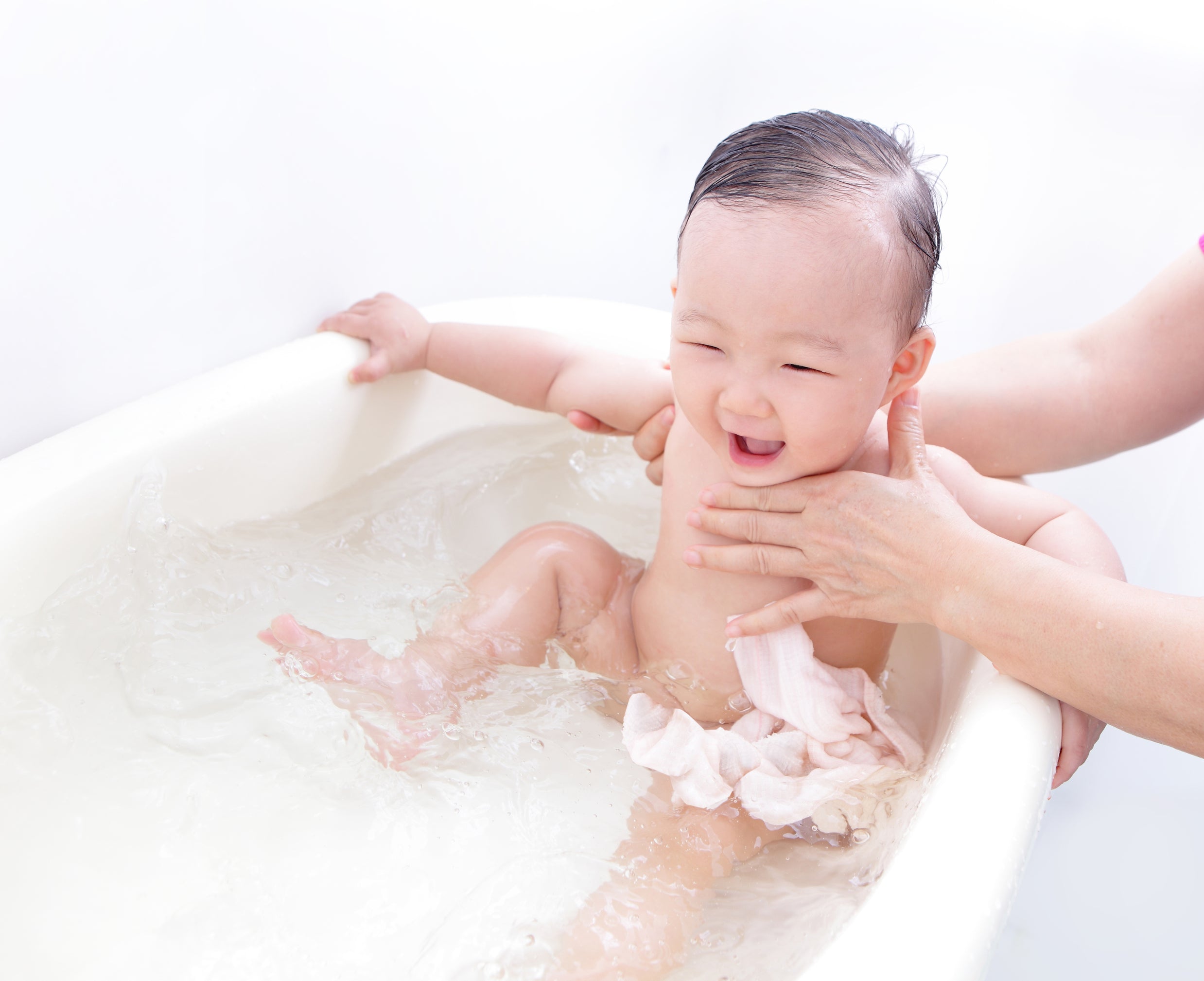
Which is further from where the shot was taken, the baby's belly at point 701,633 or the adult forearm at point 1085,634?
the baby's belly at point 701,633

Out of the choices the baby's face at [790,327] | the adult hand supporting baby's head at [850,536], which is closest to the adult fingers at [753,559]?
the adult hand supporting baby's head at [850,536]

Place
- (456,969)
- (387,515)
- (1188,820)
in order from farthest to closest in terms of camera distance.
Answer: (1188,820) < (387,515) < (456,969)

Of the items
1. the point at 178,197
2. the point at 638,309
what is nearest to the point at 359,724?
the point at 178,197

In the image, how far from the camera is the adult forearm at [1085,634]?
0.80 m

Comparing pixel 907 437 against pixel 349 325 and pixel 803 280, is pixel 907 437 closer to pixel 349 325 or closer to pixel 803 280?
pixel 803 280

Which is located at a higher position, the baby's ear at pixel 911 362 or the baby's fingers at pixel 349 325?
the baby's ear at pixel 911 362

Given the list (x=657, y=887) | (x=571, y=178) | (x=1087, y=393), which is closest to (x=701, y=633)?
(x=657, y=887)

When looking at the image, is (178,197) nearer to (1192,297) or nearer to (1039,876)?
(1192,297)

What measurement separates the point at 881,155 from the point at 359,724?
73 centimetres

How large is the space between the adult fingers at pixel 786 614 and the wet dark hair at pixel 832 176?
0.90ft

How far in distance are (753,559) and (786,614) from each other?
2.5 inches

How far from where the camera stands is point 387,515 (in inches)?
54.8

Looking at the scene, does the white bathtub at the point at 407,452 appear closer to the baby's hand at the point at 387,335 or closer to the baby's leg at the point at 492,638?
the baby's hand at the point at 387,335

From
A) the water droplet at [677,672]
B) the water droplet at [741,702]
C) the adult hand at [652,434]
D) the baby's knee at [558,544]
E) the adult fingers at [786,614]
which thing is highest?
the adult hand at [652,434]
